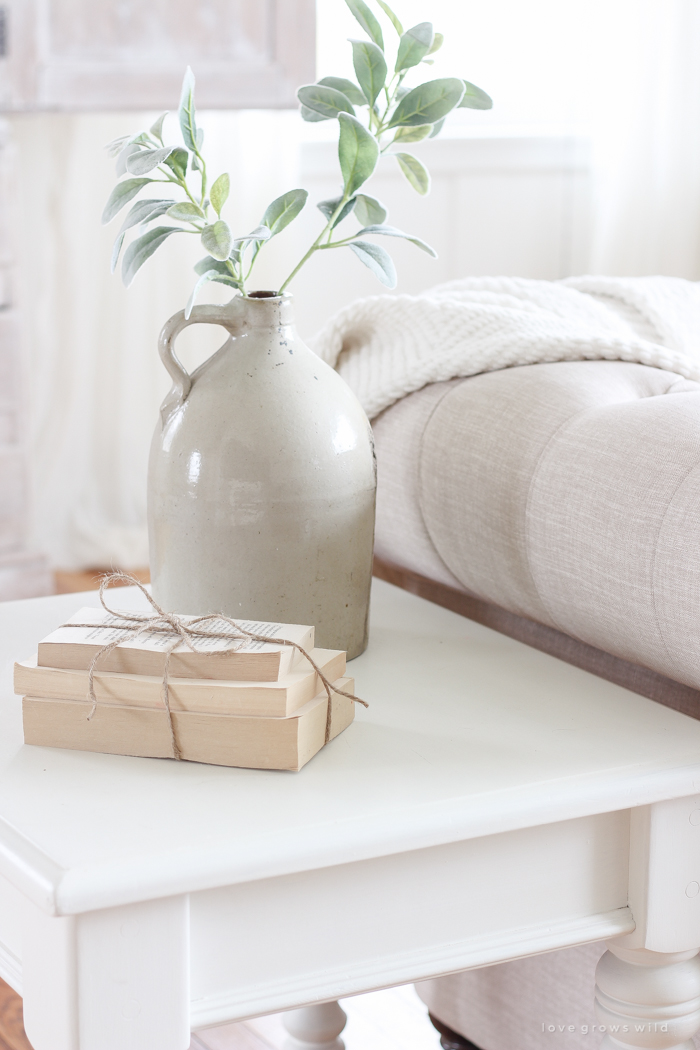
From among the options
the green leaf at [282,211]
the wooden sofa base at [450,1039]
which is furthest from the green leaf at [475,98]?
the wooden sofa base at [450,1039]

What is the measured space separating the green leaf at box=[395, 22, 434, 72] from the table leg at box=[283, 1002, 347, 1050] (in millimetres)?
746

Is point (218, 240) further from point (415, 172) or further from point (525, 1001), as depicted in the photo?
point (525, 1001)

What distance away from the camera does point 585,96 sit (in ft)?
10.3

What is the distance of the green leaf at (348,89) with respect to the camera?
2.47 ft

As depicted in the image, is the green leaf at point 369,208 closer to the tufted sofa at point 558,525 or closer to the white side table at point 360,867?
the tufted sofa at point 558,525

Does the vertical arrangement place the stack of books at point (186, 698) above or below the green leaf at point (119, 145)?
below

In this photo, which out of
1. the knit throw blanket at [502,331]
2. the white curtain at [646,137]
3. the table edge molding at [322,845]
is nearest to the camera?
the table edge molding at [322,845]

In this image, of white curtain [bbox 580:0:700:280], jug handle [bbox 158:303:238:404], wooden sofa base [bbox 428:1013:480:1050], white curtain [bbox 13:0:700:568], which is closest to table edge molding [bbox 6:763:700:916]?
jug handle [bbox 158:303:238:404]

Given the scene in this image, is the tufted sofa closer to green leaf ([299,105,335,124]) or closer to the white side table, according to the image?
the white side table

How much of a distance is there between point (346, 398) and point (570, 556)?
0.18 meters

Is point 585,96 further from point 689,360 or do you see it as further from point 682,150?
point 689,360

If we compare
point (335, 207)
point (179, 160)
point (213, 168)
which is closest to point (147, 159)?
point (179, 160)

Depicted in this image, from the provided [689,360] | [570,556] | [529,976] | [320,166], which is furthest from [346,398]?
[320,166]

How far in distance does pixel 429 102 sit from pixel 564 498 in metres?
0.27
